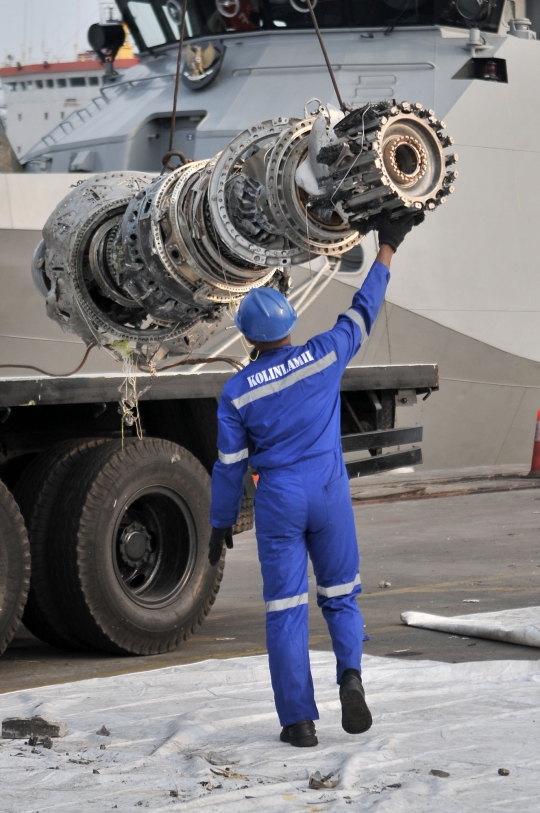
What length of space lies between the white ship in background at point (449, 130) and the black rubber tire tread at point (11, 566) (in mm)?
7785

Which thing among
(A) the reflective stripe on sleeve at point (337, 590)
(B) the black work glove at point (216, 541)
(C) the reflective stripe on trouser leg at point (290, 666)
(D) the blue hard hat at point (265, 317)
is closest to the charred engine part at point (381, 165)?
(D) the blue hard hat at point (265, 317)

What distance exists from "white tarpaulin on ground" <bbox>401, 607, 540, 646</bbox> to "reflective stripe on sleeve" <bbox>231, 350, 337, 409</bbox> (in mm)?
2154

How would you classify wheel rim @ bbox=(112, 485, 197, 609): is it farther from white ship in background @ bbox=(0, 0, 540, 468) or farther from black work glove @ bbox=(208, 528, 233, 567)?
white ship in background @ bbox=(0, 0, 540, 468)


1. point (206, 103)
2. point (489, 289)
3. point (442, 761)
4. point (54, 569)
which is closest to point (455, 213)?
point (489, 289)

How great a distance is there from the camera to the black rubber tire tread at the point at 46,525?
21.2 ft

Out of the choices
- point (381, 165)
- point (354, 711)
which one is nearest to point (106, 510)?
point (354, 711)

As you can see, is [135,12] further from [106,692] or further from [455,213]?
[106,692]

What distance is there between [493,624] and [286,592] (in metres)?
2.16

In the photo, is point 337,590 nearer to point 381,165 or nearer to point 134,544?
point 381,165

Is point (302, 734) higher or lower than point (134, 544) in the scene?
higher

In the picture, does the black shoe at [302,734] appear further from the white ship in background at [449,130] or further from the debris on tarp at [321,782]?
the white ship in background at [449,130]

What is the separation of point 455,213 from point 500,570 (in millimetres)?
6809

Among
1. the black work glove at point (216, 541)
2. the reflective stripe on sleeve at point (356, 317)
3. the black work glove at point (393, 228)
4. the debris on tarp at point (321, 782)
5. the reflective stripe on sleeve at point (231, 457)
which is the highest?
the black work glove at point (393, 228)

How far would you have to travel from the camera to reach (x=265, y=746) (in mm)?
4387
